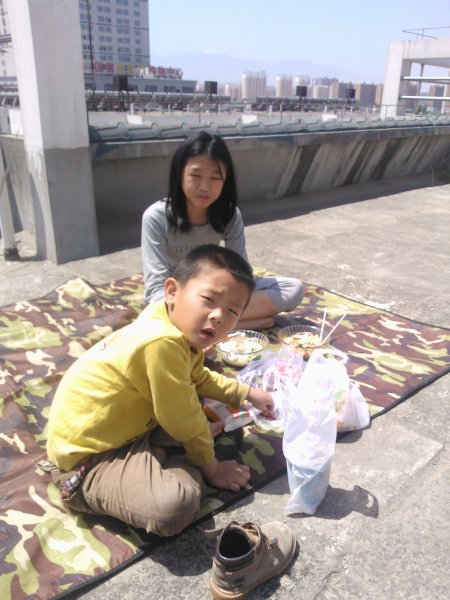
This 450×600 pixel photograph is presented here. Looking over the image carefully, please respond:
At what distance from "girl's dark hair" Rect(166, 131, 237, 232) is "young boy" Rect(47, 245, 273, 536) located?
1.05 metres

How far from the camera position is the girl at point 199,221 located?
2719 millimetres

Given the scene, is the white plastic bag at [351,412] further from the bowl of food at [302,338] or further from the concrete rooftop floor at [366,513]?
the bowl of food at [302,338]

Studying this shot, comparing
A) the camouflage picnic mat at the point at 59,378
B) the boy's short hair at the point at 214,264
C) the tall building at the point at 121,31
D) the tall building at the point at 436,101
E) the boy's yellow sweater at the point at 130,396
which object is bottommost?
the camouflage picnic mat at the point at 59,378

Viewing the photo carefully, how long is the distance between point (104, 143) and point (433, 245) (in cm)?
372

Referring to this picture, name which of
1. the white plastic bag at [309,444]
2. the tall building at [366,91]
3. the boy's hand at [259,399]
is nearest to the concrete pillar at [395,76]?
the boy's hand at [259,399]

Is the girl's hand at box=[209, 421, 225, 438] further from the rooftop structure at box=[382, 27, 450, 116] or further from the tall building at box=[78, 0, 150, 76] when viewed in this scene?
the tall building at box=[78, 0, 150, 76]

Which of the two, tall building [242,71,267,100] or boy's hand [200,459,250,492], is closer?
boy's hand [200,459,250,492]

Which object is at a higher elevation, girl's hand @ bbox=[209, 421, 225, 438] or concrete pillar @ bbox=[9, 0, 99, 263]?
concrete pillar @ bbox=[9, 0, 99, 263]

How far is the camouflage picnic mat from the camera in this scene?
1699 mm

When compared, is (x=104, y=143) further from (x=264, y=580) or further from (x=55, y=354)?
(x=264, y=580)

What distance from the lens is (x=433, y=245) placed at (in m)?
5.64

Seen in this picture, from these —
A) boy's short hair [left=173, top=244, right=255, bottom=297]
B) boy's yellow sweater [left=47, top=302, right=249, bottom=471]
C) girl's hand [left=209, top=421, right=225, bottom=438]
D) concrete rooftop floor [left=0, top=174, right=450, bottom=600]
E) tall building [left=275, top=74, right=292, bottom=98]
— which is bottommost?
concrete rooftop floor [left=0, top=174, right=450, bottom=600]

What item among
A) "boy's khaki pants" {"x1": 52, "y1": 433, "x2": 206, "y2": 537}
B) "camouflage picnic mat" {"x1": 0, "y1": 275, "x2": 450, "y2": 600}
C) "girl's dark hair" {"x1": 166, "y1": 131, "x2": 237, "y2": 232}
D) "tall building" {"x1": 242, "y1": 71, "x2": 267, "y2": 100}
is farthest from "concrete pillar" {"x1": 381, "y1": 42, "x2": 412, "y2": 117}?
"tall building" {"x1": 242, "y1": 71, "x2": 267, "y2": 100}

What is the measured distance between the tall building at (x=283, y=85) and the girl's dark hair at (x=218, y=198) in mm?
97441
